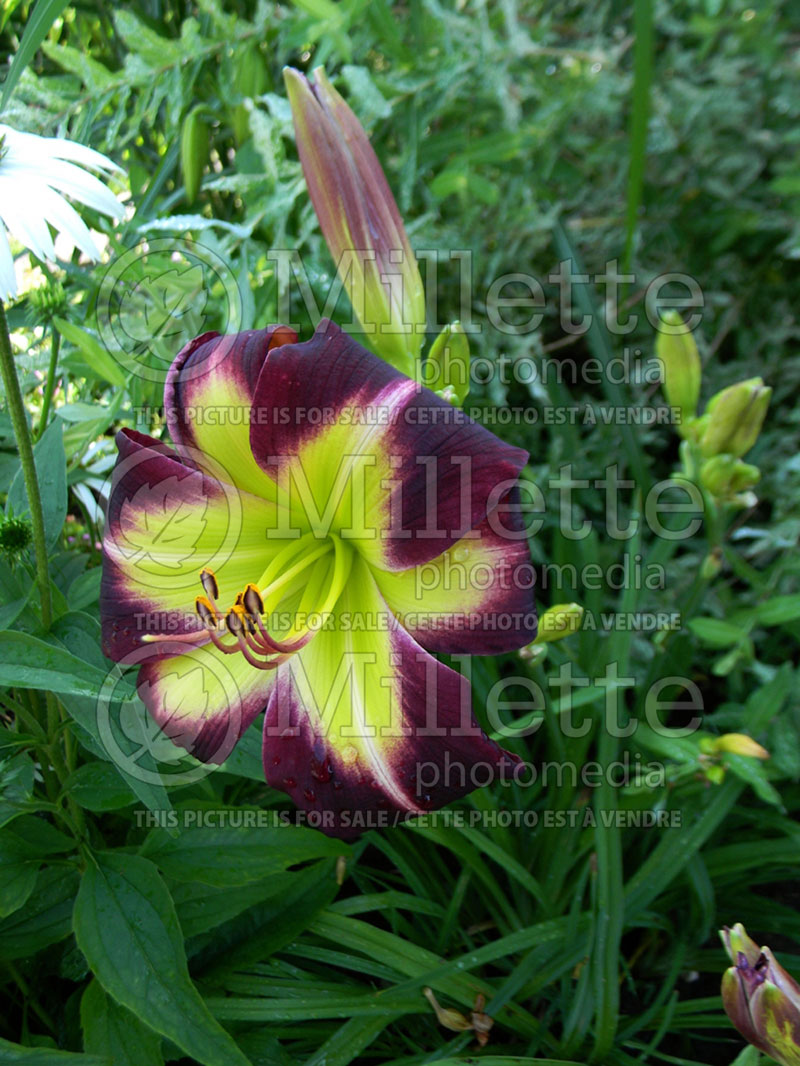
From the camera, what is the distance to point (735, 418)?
77 centimetres

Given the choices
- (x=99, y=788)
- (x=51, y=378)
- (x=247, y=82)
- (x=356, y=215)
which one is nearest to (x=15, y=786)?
(x=99, y=788)

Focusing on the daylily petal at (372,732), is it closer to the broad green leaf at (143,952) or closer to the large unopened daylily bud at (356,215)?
the broad green leaf at (143,952)

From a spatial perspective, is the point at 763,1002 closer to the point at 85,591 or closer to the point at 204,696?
the point at 204,696

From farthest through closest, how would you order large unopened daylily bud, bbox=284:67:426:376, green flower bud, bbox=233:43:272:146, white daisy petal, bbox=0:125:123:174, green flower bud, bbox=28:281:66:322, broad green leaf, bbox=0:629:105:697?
green flower bud, bbox=233:43:272:146 < green flower bud, bbox=28:281:66:322 < large unopened daylily bud, bbox=284:67:426:376 < white daisy petal, bbox=0:125:123:174 < broad green leaf, bbox=0:629:105:697

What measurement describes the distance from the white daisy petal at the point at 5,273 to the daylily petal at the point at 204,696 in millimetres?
274

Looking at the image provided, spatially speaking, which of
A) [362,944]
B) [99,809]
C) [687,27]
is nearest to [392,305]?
[99,809]

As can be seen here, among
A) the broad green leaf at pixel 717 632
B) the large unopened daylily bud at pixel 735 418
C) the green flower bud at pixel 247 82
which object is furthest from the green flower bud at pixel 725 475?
the green flower bud at pixel 247 82

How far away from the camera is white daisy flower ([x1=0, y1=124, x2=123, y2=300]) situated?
55cm

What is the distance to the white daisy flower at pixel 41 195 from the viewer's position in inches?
21.7

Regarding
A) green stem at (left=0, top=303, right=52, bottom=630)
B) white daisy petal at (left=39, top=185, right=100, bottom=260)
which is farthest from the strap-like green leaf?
green stem at (left=0, top=303, right=52, bottom=630)

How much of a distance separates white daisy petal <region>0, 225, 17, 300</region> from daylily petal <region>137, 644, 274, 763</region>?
0.27 metres

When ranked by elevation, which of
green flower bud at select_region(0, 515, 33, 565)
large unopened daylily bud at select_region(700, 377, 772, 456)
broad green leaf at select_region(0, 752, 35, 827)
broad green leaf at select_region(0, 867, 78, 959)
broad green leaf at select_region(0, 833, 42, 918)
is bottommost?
broad green leaf at select_region(0, 867, 78, 959)

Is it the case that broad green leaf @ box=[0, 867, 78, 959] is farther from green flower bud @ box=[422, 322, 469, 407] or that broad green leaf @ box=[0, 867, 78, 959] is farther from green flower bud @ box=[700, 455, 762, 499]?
green flower bud @ box=[700, 455, 762, 499]

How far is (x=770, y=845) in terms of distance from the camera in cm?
89
